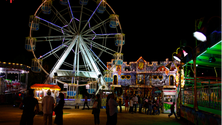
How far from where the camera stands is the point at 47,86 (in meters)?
17.6

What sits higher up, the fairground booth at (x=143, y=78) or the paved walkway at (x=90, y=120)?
the fairground booth at (x=143, y=78)

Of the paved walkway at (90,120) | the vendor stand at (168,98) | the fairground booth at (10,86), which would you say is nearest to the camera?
the paved walkway at (90,120)

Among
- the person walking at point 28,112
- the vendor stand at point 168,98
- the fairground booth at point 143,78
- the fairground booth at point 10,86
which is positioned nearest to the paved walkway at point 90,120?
the vendor stand at point 168,98

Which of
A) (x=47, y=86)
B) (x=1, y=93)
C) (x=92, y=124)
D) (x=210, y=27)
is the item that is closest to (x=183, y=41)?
Result: (x=210, y=27)

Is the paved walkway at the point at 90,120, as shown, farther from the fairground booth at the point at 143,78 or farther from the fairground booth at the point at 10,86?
the fairground booth at the point at 143,78

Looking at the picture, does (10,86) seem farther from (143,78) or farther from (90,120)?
(90,120)

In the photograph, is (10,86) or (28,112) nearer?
(28,112)

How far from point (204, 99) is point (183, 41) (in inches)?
198

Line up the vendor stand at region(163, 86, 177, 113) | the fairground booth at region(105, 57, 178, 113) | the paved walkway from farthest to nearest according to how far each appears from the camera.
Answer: the fairground booth at region(105, 57, 178, 113) → the vendor stand at region(163, 86, 177, 113) → the paved walkway

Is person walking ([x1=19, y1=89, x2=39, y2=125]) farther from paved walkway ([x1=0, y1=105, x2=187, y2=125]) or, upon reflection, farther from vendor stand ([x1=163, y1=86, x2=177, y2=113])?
vendor stand ([x1=163, y1=86, x2=177, y2=113])

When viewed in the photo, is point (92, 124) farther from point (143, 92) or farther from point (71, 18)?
point (143, 92)

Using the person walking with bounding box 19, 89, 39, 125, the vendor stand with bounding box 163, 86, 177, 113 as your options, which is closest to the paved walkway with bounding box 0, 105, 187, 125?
the vendor stand with bounding box 163, 86, 177, 113

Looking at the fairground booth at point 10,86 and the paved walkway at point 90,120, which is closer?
the paved walkway at point 90,120

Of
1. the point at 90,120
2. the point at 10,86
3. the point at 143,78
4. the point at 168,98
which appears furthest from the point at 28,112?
the point at 143,78
